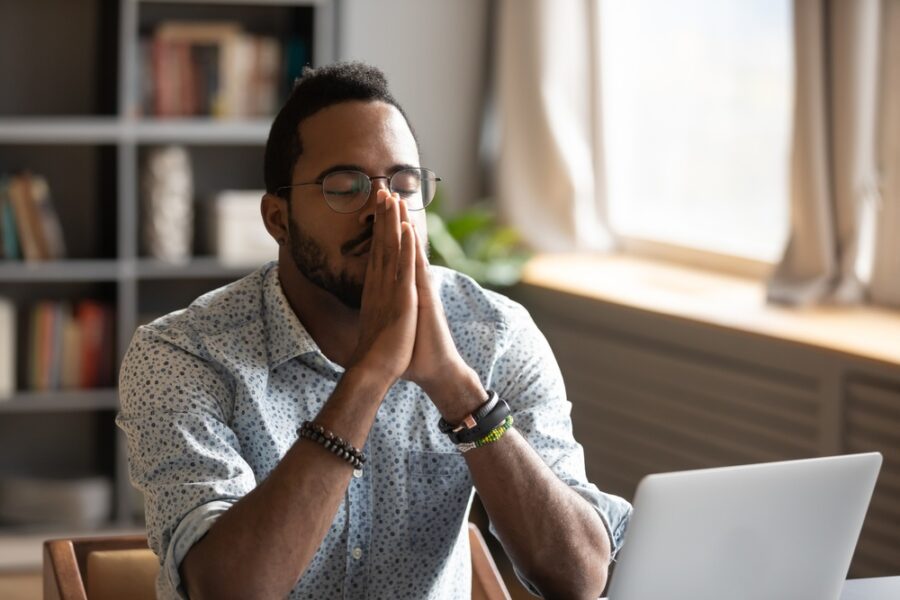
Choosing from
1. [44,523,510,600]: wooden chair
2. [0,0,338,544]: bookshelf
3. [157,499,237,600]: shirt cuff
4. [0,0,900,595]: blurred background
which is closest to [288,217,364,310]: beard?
[157,499,237,600]: shirt cuff

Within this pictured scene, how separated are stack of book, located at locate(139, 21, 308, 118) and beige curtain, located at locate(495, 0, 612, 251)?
668mm

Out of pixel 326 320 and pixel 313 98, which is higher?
pixel 313 98

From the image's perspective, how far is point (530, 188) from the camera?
4.08 metres

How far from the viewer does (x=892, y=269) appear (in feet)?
10.3

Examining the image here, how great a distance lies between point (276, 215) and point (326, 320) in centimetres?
17

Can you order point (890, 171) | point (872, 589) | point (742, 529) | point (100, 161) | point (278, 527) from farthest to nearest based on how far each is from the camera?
point (100, 161)
point (890, 171)
point (872, 589)
point (278, 527)
point (742, 529)

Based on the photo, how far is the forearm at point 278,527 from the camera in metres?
1.46

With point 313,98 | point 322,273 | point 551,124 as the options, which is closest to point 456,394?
point 322,273

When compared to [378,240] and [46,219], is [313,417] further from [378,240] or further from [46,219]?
[46,219]

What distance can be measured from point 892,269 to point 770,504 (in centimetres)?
202

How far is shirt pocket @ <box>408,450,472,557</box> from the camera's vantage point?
1.75 metres

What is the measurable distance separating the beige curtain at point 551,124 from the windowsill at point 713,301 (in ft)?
0.41

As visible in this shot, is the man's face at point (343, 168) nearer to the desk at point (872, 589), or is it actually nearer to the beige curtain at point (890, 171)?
the desk at point (872, 589)

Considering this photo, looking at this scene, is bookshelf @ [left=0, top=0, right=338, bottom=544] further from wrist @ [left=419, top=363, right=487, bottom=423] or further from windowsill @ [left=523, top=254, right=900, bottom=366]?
wrist @ [left=419, top=363, right=487, bottom=423]
